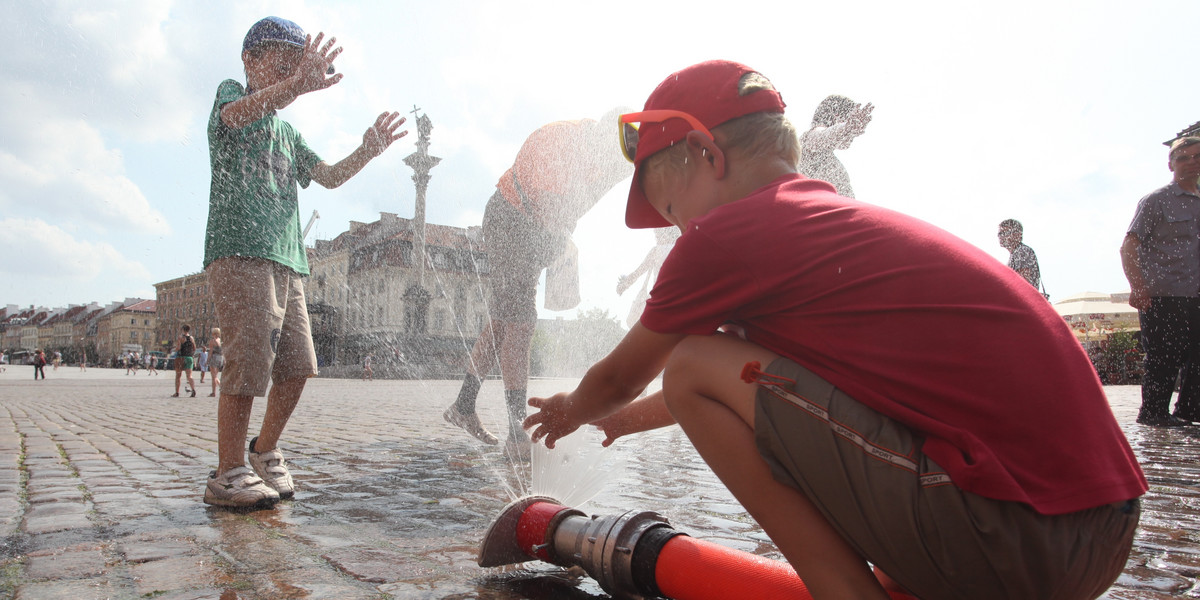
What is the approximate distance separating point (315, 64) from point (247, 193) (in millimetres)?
586

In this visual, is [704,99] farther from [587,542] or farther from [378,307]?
[378,307]

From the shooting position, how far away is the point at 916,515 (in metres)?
1.12

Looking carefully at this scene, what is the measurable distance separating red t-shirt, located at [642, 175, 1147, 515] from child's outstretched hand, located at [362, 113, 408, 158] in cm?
233

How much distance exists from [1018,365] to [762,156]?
639 millimetres

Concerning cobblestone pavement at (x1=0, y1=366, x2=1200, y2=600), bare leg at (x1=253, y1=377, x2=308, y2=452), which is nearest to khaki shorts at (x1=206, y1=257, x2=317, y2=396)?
bare leg at (x1=253, y1=377, x2=308, y2=452)

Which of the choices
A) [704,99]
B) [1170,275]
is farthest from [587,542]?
[1170,275]

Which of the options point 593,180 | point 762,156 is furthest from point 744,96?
point 593,180

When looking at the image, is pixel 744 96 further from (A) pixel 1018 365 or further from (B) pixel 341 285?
(B) pixel 341 285

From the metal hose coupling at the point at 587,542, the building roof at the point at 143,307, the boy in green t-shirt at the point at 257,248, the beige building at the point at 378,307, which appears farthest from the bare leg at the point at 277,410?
the building roof at the point at 143,307

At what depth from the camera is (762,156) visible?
1.52 metres

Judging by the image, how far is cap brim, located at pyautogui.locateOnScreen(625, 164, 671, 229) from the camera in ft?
5.86

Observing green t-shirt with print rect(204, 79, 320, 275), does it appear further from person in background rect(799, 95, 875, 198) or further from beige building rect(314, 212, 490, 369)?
beige building rect(314, 212, 490, 369)

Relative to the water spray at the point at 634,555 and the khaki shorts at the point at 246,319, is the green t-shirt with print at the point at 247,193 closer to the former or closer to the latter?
the khaki shorts at the point at 246,319

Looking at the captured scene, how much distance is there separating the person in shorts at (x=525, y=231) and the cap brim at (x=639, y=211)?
250 cm
